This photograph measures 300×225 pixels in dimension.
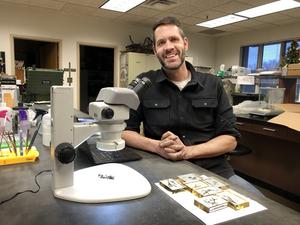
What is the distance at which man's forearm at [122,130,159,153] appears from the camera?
3.94ft

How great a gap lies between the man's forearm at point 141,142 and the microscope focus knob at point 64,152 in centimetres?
50

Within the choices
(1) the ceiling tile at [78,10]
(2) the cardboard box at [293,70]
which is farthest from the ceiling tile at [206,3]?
(2) the cardboard box at [293,70]

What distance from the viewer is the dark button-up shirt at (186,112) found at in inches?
57.4

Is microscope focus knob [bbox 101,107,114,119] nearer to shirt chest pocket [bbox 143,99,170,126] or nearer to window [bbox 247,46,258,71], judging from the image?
shirt chest pocket [bbox 143,99,170,126]

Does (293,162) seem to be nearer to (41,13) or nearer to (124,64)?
(124,64)

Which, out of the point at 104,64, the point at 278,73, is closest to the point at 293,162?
the point at 278,73

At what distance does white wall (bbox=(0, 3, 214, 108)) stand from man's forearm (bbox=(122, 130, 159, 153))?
2801 millimetres

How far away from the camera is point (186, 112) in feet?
4.80

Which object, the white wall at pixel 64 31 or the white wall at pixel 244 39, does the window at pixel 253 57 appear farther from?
the white wall at pixel 64 31

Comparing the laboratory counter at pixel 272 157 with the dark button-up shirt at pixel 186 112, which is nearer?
the dark button-up shirt at pixel 186 112

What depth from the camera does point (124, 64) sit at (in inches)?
215

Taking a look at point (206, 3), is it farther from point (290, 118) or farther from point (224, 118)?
point (224, 118)

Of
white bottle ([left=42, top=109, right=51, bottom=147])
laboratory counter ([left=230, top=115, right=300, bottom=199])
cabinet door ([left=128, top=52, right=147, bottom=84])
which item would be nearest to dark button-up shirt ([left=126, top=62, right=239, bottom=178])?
white bottle ([left=42, top=109, right=51, bottom=147])

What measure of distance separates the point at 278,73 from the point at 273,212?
238 centimetres
